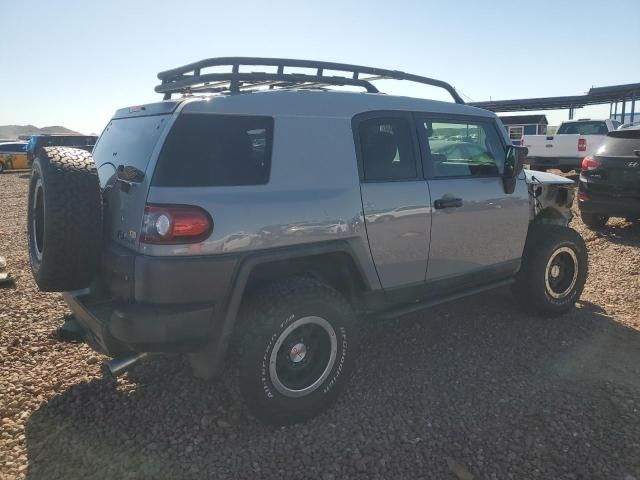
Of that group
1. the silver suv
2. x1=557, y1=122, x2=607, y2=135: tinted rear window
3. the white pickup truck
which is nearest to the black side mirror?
the silver suv

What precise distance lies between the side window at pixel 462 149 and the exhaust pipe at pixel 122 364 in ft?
7.46

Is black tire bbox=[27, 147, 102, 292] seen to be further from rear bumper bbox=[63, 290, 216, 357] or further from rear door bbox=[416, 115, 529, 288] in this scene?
rear door bbox=[416, 115, 529, 288]

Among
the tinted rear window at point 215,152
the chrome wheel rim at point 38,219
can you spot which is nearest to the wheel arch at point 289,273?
the tinted rear window at point 215,152

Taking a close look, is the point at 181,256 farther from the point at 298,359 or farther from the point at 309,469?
the point at 309,469

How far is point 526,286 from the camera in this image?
4465mm

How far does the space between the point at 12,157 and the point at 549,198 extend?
82.7 feet

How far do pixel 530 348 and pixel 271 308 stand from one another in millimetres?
2363

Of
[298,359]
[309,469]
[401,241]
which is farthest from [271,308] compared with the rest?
[401,241]

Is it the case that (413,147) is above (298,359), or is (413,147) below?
above

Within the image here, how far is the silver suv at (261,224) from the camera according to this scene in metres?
2.52

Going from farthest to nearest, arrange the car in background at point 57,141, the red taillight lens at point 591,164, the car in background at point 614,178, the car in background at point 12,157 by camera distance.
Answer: the car in background at point 12,157 → the car in background at point 57,141 → the red taillight lens at point 591,164 → the car in background at point 614,178

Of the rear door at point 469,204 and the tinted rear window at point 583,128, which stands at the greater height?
the tinted rear window at point 583,128

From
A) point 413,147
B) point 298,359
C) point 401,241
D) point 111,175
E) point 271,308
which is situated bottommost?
point 298,359

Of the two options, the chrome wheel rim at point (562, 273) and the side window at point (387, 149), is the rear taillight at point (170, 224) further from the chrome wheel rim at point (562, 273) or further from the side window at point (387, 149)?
the chrome wheel rim at point (562, 273)
